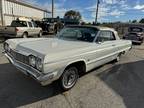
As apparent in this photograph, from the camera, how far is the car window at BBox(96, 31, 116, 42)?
15.9 ft

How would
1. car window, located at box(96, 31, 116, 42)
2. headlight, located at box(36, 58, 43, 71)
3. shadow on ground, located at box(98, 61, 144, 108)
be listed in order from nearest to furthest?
headlight, located at box(36, 58, 43, 71) < shadow on ground, located at box(98, 61, 144, 108) < car window, located at box(96, 31, 116, 42)

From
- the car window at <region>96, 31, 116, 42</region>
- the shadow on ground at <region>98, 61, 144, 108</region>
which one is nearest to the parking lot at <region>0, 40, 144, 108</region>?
the shadow on ground at <region>98, 61, 144, 108</region>

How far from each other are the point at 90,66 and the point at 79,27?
5.00 ft

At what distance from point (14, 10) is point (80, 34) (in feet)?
66.9

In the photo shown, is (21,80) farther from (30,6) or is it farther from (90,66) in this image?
(30,6)

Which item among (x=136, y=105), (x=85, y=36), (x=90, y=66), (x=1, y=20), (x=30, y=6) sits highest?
(x=30, y=6)

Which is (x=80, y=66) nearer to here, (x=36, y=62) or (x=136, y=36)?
(x=36, y=62)

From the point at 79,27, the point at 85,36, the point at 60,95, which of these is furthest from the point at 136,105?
the point at 79,27

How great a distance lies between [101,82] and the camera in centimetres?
470

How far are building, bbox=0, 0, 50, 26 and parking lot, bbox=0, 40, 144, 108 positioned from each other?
54.7 feet

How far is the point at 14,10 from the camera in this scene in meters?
22.4

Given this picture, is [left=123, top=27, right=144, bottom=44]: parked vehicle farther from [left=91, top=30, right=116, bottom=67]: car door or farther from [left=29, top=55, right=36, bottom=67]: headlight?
[left=29, top=55, right=36, bottom=67]: headlight

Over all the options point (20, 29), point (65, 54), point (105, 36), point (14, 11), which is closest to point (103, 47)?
point (105, 36)

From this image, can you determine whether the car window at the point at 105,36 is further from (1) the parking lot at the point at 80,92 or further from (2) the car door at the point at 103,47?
(1) the parking lot at the point at 80,92
